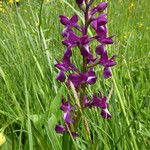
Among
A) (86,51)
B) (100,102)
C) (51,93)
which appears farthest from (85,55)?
(51,93)

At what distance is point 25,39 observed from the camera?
2260 mm

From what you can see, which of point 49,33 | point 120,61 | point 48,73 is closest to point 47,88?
point 48,73

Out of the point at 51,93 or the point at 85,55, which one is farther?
the point at 51,93

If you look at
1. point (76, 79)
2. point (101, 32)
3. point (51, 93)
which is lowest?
point (51, 93)

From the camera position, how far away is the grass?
3.78 ft

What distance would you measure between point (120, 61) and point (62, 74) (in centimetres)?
134

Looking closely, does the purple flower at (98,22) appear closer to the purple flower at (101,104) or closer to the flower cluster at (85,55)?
the flower cluster at (85,55)

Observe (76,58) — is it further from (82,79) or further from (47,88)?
(82,79)

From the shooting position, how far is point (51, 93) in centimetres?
167

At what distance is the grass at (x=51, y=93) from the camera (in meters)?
1.15

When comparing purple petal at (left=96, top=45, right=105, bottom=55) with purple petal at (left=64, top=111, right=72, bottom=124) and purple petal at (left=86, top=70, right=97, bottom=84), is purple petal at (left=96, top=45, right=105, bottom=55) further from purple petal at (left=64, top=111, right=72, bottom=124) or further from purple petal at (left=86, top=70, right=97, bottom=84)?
purple petal at (left=64, top=111, right=72, bottom=124)

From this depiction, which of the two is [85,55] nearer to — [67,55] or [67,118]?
[67,55]

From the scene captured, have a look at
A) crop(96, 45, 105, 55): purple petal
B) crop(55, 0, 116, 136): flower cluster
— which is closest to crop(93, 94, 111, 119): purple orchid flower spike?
crop(55, 0, 116, 136): flower cluster

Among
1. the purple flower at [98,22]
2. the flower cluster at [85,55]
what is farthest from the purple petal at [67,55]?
the purple flower at [98,22]
